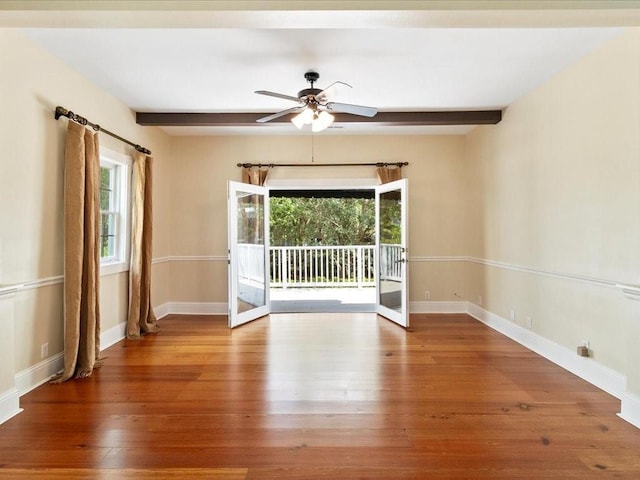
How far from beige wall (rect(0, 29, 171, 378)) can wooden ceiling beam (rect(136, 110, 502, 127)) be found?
1028mm

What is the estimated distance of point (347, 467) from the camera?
190 cm

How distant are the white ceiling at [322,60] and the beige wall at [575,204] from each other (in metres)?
0.31

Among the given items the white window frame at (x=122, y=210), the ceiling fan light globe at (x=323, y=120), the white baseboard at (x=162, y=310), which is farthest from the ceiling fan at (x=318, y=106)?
the white baseboard at (x=162, y=310)

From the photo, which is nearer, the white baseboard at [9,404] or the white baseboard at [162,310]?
the white baseboard at [9,404]

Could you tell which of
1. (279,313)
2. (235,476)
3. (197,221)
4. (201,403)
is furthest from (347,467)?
(197,221)

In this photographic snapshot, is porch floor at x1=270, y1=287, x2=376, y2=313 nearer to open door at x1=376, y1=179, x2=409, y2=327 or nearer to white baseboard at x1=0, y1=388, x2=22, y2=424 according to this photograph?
open door at x1=376, y1=179, x2=409, y2=327

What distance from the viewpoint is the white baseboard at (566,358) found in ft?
8.97

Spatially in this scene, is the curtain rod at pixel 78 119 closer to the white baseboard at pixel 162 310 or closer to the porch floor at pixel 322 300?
the white baseboard at pixel 162 310

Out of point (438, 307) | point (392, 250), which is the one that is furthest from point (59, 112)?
point (438, 307)

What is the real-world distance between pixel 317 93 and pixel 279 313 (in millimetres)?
3288

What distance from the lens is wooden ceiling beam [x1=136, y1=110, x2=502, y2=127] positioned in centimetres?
443

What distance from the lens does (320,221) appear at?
9.70 meters

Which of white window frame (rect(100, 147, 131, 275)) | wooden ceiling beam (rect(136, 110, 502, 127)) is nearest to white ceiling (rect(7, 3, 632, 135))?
wooden ceiling beam (rect(136, 110, 502, 127))

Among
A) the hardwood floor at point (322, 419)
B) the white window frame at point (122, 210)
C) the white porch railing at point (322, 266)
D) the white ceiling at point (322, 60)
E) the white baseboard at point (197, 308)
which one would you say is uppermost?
the white ceiling at point (322, 60)
